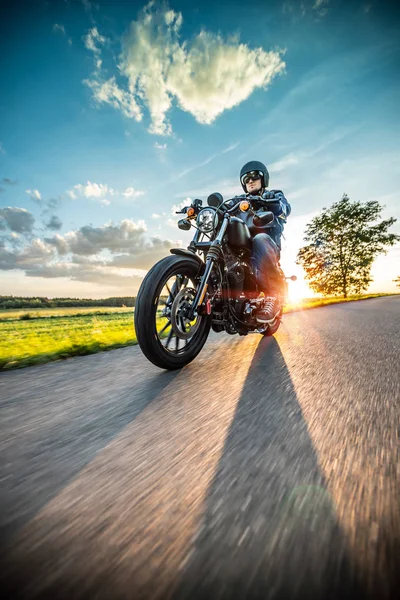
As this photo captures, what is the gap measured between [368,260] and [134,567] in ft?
104

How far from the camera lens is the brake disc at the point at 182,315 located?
2090mm

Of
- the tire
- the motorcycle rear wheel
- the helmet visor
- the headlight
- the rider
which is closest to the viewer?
the tire

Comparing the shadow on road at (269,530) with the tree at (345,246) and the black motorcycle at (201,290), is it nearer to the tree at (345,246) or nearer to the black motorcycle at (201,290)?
the black motorcycle at (201,290)

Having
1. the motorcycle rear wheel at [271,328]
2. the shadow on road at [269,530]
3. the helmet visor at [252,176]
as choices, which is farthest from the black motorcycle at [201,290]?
the helmet visor at [252,176]

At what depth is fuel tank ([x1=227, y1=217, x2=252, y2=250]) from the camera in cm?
262

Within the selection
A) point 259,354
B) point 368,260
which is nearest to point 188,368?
point 259,354

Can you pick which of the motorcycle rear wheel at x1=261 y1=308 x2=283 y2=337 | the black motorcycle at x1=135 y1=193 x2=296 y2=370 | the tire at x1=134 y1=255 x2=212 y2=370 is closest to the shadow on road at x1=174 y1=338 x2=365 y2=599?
the tire at x1=134 y1=255 x2=212 y2=370

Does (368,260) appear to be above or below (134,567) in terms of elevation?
above

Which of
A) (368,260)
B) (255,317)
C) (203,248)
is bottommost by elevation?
(255,317)

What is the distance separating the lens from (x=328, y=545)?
561 millimetres

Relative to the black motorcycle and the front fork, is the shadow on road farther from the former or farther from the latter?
the front fork

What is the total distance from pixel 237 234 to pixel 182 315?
1060mm

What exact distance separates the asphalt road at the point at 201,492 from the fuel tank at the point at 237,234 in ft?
5.11

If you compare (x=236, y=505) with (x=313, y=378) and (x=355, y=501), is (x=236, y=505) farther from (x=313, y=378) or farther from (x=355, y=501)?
(x=313, y=378)
